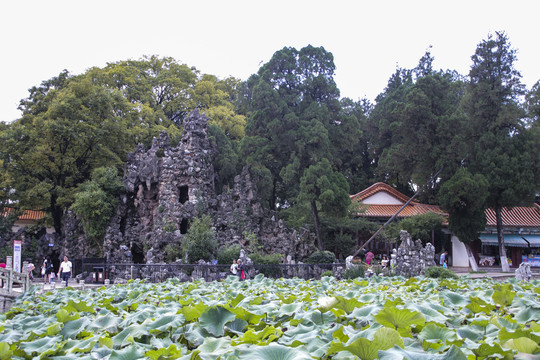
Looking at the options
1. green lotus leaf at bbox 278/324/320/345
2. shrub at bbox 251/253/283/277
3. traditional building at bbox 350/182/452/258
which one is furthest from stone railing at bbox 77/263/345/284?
green lotus leaf at bbox 278/324/320/345

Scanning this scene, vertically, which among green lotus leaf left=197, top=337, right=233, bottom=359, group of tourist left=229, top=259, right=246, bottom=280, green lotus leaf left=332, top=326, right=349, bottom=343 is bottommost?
group of tourist left=229, top=259, right=246, bottom=280

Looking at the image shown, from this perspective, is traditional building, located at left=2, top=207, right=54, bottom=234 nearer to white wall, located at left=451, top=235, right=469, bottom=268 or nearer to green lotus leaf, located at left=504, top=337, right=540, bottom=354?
white wall, located at left=451, top=235, right=469, bottom=268

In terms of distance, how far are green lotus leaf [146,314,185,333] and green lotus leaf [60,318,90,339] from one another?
725 mm

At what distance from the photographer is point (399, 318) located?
120 inches

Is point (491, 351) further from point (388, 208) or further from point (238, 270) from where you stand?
point (388, 208)

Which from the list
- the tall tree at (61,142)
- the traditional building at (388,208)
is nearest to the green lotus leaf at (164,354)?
the tall tree at (61,142)

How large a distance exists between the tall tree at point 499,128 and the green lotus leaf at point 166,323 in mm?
22997

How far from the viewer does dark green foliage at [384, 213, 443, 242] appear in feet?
87.9

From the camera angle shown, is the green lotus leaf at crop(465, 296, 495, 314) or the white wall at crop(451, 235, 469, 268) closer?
the green lotus leaf at crop(465, 296, 495, 314)

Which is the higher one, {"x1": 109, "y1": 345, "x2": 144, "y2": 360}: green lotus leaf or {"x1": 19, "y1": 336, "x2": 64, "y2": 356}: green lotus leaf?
{"x1": 109, "y1": 345, "x2": 144, "y2": 360}: green lotus leaf

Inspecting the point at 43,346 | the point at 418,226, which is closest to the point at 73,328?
the point at 43,346

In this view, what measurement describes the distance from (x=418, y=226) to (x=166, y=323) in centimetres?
2527

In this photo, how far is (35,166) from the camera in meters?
25.8

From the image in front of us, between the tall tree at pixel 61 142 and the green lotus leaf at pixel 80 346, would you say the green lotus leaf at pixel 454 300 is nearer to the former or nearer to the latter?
the green lotus leaf at pixel 80 346
